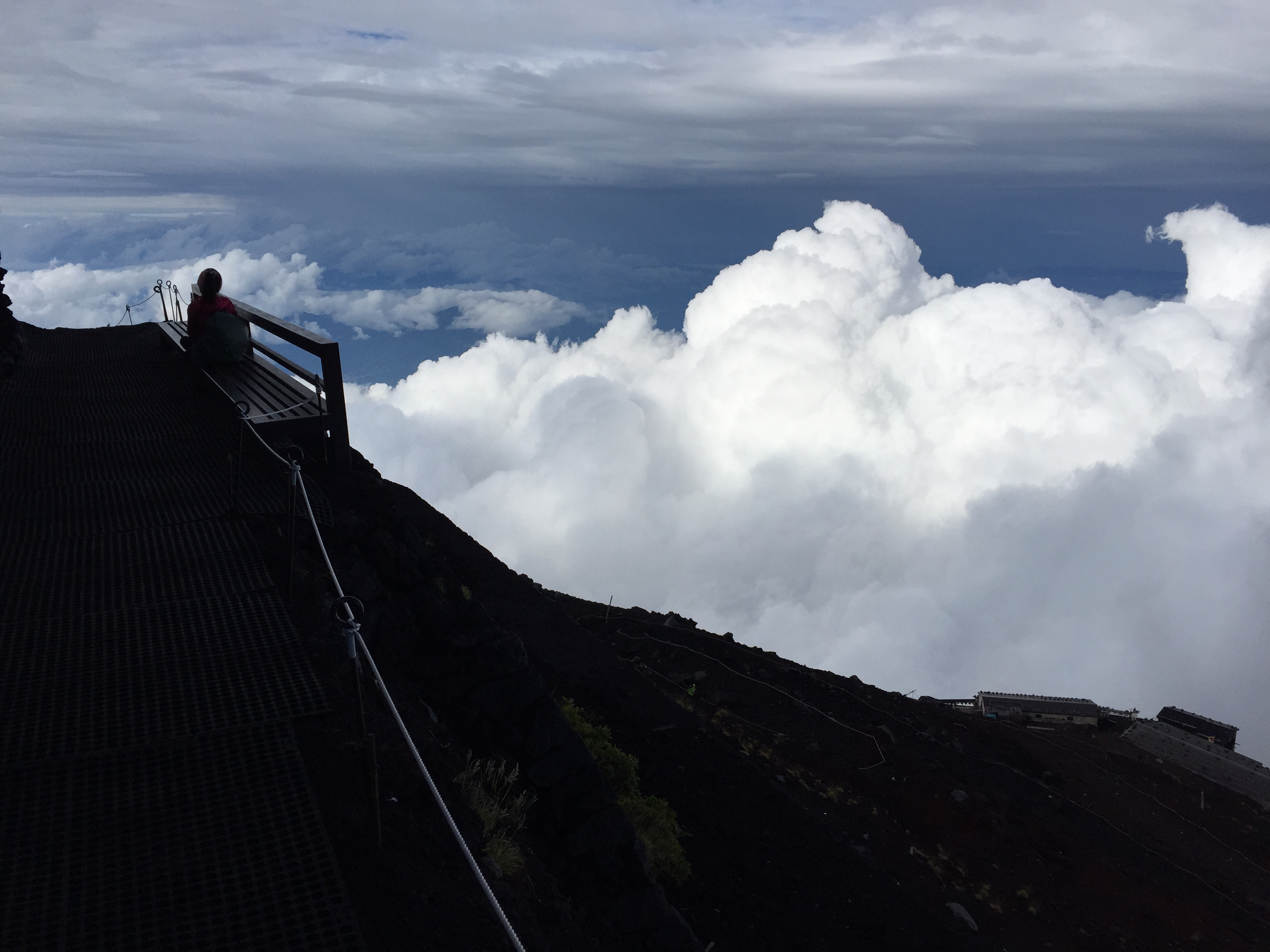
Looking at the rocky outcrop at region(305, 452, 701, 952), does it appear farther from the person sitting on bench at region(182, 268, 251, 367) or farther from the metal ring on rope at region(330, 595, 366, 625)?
the person sitting on bench at region(182, 268, 251, 367)

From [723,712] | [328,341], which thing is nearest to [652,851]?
[328,341]

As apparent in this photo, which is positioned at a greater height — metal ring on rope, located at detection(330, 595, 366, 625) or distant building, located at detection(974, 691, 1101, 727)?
metal ring on rope, located at detection(330, 595, 366, 625)

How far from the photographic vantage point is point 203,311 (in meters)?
11.0

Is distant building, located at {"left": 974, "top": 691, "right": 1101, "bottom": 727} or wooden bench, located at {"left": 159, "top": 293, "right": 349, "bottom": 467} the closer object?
wooden bench, located at {"left": 159, "top": 293, "right": 349, "bottom": 467}

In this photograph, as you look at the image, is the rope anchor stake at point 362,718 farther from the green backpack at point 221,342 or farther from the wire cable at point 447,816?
the green backpack at point 221,342

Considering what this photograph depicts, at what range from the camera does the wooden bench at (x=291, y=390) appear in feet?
26.2

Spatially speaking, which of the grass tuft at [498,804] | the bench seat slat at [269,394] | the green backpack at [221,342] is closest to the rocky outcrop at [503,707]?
the grass tuft at [498,804]

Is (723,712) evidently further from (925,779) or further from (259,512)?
(259,512)

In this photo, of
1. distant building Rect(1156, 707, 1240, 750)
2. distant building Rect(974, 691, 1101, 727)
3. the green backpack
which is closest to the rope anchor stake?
the green backpack

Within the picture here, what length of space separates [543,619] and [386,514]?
6.87 meters

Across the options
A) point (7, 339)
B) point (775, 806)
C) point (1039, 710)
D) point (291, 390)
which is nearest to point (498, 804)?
point (291, 390)

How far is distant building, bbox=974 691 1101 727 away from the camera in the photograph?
3297 cm

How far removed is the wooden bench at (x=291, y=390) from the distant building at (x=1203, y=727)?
119 feet

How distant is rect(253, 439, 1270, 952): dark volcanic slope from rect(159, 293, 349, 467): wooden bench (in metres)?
0.52
